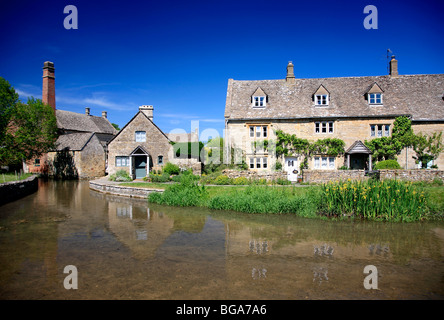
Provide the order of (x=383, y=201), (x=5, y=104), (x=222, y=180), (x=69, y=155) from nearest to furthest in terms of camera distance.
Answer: (x=383, y=201) → (x=222, y=180) → (x=5, y=104) → (x=69, y=155)

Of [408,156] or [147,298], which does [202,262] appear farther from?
[408,156]

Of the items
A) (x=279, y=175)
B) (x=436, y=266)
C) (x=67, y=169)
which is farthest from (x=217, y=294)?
(x=67, y=169)

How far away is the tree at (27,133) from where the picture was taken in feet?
93.6

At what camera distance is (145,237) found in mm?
10547

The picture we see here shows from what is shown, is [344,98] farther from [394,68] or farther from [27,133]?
[27,133]

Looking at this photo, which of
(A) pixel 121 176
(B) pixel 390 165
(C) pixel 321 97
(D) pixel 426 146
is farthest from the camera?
(A) pixel 121 176

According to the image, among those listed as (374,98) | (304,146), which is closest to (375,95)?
(374,98)

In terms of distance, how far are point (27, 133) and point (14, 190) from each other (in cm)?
1285

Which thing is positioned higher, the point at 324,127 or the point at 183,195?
the point at 324,127

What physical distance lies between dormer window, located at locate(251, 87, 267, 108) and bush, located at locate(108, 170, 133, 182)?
14.6m

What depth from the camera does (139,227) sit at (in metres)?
12.0

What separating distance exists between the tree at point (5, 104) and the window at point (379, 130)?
119 feet

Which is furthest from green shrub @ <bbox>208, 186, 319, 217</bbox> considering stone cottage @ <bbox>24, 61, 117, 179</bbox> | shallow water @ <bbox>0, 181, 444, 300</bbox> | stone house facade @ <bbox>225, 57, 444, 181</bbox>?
stone cottage @ <bbox>24, 61, 117, 179</bbox>

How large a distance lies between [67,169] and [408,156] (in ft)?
126
